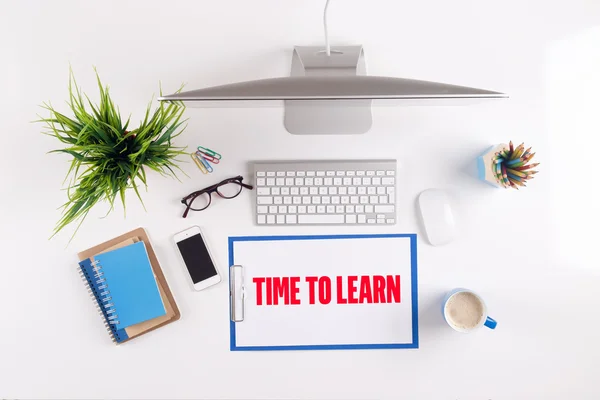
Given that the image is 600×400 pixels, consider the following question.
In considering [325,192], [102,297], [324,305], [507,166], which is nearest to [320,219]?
[325,192]

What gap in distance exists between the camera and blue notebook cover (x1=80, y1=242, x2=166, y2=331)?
0.98m

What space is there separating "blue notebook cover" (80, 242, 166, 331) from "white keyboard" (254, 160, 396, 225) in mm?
309

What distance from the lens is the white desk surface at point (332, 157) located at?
3.20 ft

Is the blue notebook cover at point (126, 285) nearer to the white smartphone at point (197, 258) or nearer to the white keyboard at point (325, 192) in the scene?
the white smartphone at point (197, 258)

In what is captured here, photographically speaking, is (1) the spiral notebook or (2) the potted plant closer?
(2) the potted plant

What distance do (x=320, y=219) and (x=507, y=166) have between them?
1.48 ft

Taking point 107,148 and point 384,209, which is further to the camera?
point 384,209

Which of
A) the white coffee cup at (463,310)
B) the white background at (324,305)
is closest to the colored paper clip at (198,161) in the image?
the white background at (324,305)

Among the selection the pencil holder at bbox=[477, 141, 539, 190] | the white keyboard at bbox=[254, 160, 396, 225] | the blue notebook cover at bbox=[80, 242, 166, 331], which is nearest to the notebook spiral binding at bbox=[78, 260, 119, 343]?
the blue notebook cover at bbox=[80, 242, 166, 331]

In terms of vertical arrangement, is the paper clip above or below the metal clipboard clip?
above

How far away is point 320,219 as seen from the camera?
992 millimetres

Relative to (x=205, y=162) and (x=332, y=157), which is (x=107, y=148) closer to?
(x=205, y=162)

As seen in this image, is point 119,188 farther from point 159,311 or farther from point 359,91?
point 359,91

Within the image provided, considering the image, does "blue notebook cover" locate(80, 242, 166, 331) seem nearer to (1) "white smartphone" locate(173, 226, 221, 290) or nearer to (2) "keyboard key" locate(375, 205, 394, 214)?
(1) "white smartphone" locate(173, 226, 221, 290)
